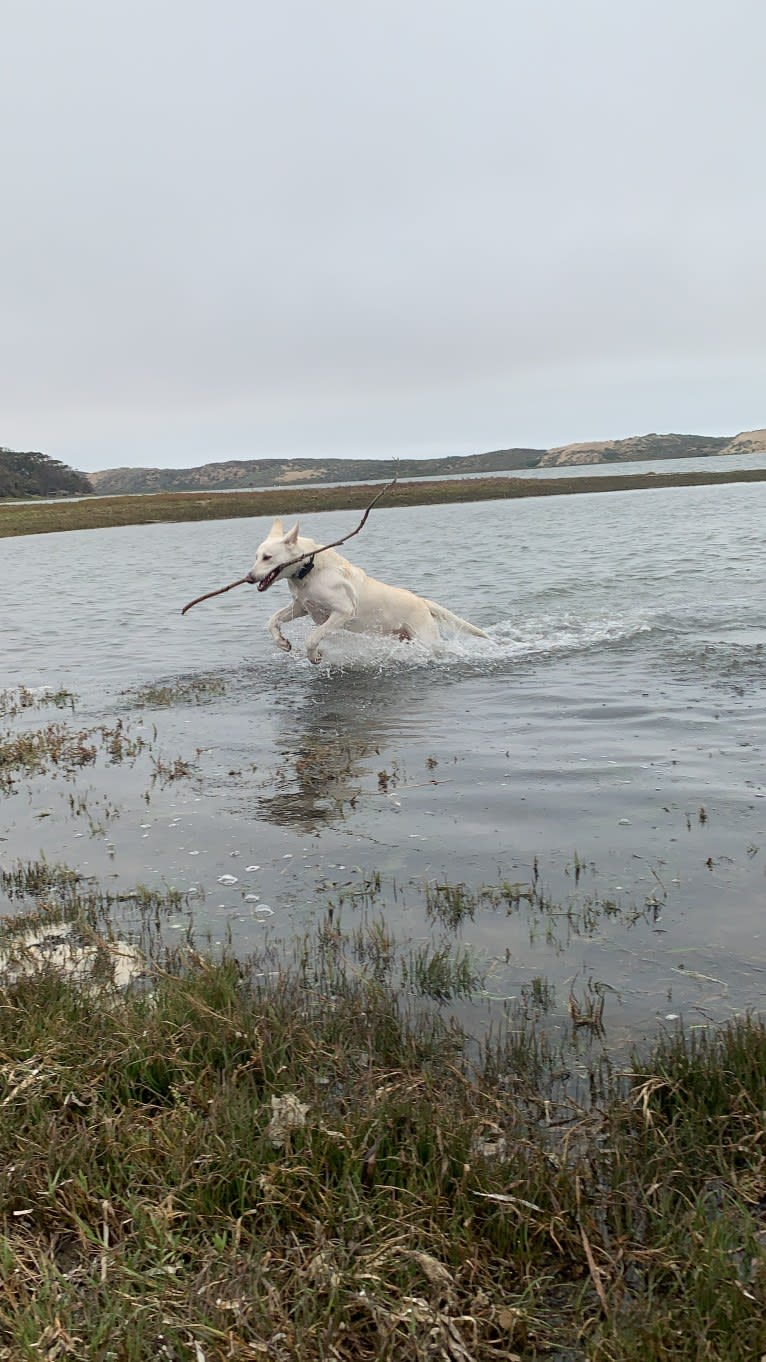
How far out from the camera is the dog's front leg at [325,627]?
510 inches

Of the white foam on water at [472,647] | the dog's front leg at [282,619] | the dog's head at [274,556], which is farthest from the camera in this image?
the white foam on water at [472,647]

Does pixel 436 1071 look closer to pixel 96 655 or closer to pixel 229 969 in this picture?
pixel 229 969

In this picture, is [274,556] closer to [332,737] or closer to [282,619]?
[282,619]

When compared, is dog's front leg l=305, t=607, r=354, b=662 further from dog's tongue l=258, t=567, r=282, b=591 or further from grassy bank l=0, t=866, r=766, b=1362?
grassy bank l=0, t=866, r=766, b=1362

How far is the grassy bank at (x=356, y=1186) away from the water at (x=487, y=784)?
85 cm

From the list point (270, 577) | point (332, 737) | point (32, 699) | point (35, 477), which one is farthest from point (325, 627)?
point (35, 477)

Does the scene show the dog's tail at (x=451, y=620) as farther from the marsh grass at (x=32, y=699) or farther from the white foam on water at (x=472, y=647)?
the marsh grass at (x=32, y=699)

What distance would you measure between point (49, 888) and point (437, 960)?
2.77 metres

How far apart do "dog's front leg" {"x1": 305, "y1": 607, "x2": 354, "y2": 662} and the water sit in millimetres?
561

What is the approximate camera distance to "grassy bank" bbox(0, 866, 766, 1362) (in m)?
2.63

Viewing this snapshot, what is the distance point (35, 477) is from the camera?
118m

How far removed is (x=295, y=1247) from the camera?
9.81ft

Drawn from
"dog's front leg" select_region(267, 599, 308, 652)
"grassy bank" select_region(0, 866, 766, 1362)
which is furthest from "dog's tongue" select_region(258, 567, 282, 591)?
"grassy bank" select_region(0, 866, 766, 1362)

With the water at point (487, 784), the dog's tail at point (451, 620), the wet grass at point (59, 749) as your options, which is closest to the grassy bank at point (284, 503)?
the water at point (487, 784)
